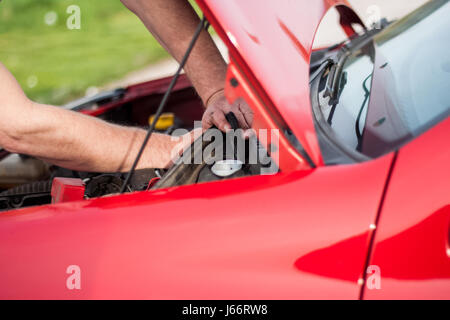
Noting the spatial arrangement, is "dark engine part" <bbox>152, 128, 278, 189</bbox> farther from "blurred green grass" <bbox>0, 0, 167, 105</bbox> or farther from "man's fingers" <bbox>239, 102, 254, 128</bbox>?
"blurred green grass" <bbox>0, 0, 167, 105</bbox>

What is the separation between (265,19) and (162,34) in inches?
22.5

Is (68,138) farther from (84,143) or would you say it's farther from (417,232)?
(417,232)

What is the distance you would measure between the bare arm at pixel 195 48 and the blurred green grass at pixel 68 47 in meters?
3.68

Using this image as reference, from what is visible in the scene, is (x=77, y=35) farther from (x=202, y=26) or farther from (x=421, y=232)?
(x=421, y=232)

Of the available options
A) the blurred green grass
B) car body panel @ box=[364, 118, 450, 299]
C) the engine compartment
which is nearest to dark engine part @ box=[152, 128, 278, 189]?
the engine compartment

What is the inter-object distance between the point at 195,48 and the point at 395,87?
1.98 feet

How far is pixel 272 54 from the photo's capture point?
1.14 meters

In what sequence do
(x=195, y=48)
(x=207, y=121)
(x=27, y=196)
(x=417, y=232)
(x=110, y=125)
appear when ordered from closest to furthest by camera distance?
(x=417, y=232)
(x=207, y=121)
(x=195, y=48)
(x=110, y=125)
(x=27, y=196)

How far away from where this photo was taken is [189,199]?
1.15m

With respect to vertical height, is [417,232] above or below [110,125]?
below

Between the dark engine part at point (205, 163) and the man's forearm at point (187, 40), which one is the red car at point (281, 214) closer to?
the dark engine part at point (205, 163)

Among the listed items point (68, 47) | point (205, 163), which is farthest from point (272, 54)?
point (68, 47)

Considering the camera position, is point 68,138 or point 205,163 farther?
point 68,138

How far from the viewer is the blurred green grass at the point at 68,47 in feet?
18.1
